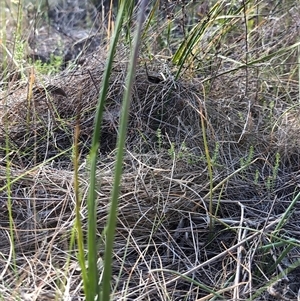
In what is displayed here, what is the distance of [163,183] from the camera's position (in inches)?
52.1

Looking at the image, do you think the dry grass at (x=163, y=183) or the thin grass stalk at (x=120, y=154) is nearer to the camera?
the thin grass stalk at (x=120, y=154)

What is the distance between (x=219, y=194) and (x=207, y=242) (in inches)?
5.4

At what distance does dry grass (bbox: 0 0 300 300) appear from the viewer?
109 centimetres

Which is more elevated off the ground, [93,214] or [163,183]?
[93,214]

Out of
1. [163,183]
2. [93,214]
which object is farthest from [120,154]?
[163,183]

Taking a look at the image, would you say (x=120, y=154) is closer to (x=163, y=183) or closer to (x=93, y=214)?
(x=93, y=214)

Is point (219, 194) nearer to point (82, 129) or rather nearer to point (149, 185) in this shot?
point (149, 185)

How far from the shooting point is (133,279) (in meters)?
1.10

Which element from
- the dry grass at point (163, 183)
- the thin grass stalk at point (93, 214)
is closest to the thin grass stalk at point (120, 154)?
the thin grass stalk at point (93, 214)

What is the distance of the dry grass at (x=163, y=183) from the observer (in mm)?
1090

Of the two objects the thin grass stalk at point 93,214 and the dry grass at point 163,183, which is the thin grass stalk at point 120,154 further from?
the dry grass at point 163,183

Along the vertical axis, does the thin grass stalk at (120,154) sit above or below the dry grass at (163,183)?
above

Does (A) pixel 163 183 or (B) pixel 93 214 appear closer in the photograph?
(B) pixel 93 214

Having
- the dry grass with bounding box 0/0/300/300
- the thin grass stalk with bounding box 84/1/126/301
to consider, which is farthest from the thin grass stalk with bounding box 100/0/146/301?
the dry grass with bounding box 0/0/300/300
